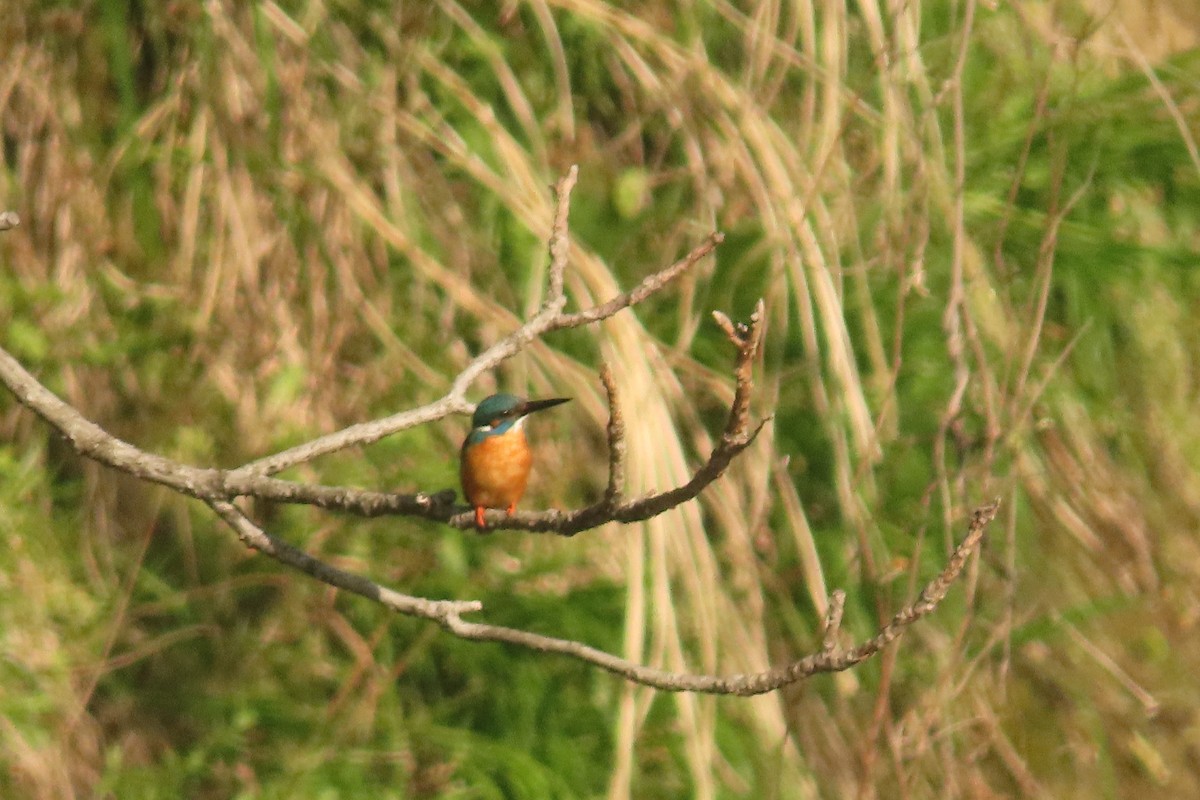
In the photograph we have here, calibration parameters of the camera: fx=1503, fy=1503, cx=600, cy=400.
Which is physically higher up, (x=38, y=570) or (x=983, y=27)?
(x=983, y=27)

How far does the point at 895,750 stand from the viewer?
2680 mm

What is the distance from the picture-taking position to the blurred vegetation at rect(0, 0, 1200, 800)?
3027mm

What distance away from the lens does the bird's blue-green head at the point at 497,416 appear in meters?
2.20

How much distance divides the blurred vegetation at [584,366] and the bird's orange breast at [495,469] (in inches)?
29.9

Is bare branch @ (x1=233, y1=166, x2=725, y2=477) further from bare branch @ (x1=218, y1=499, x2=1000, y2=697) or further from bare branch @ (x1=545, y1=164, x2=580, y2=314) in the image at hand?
bare branch @ (x1=218, y1=499, x2=1000, y2=697)

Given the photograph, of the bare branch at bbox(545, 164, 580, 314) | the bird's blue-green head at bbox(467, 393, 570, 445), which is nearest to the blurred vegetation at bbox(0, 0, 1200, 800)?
the bird's blue-green head at bbox(467, 393, 570, 445)

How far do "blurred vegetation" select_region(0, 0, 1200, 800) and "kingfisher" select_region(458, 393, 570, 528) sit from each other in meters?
0.76

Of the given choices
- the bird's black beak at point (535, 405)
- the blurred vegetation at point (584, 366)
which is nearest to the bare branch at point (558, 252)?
the bird's black beak at point (535, 405)

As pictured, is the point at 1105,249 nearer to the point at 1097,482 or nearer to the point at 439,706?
the point at 1097,482

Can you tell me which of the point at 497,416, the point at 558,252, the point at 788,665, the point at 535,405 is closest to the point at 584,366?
the point at 497,416

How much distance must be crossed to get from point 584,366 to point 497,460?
1088 mm

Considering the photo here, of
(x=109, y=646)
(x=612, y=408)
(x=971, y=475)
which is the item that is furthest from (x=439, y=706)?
(x=612, y=408)

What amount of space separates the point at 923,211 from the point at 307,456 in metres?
1.64

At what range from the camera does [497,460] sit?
84.7 inches
